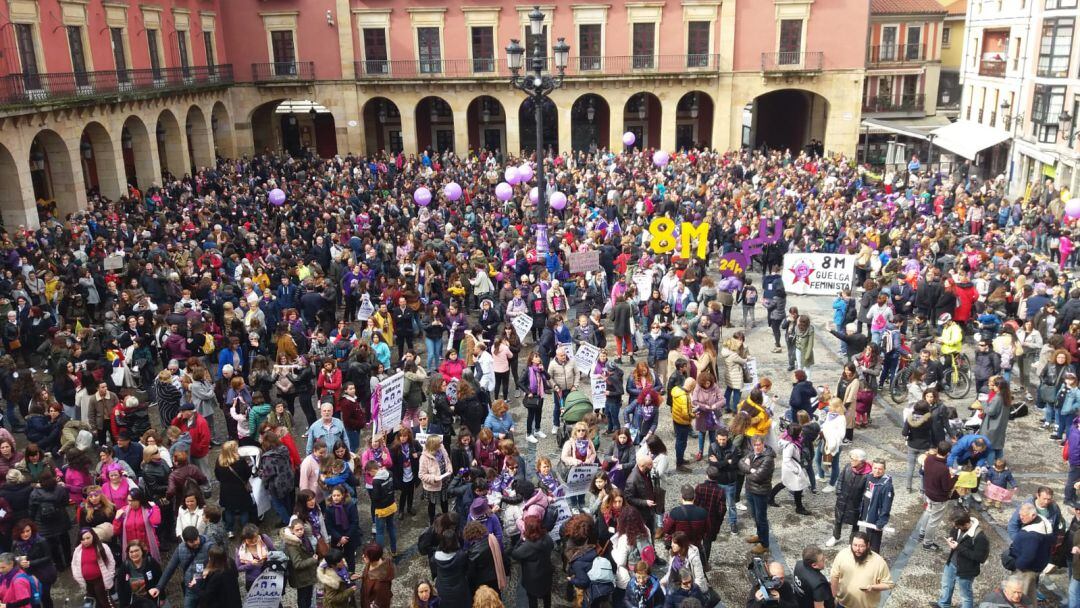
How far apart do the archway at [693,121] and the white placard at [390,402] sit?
34.0 m

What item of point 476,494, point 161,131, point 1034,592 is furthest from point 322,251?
point 161,131

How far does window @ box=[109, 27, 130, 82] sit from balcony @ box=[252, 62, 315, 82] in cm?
954

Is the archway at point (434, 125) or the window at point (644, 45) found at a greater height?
the window at point (644, 45)

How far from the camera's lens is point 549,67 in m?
39.1

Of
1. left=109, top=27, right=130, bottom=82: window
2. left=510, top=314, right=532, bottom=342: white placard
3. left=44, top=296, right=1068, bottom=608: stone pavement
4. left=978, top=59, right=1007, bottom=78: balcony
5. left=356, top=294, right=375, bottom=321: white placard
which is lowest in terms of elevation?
left=44, top=296, right=1068, bottom=608: stone pavement

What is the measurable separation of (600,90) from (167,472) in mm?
33143

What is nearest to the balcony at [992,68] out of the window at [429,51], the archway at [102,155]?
the window at [429,51]

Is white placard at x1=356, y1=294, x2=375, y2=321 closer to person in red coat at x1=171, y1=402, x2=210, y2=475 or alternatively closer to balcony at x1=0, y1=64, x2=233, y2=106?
person in red coat at x1=171, y1=402, x2=210, y2=475

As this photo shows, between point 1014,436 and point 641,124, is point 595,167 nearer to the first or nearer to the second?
point 641,124

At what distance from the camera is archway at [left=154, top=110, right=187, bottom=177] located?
34.1 m

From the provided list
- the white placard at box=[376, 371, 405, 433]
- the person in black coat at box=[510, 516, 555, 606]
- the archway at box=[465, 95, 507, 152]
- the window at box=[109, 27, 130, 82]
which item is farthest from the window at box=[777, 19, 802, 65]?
the person in black coat at box=[510, 516, 555, 606]

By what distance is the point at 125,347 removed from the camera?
13.4 metres

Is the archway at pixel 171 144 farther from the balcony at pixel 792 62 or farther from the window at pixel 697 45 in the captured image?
the balcony at pixel 792 62

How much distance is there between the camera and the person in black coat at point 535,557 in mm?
7934
